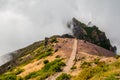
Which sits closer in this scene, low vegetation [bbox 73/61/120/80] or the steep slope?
low vegetation [bbox 73/61/120/80]

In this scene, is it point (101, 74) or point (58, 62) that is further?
point (58, 62)

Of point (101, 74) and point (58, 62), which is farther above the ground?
point (58, 62)

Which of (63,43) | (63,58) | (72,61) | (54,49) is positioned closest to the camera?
(72,61)

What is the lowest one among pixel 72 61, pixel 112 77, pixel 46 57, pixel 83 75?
pixel 112 77

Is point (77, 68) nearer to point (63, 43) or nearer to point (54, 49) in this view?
point (54, 49)

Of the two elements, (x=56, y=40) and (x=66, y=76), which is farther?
(x=56, y=40)

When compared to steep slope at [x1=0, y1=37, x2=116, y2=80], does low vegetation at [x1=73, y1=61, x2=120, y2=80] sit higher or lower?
lower

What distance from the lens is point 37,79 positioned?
8169 centimetres

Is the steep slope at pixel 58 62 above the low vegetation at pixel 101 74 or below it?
above

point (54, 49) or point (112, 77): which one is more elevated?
point (54, 49)

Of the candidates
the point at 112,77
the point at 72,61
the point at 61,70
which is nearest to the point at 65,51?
the point at 72,61

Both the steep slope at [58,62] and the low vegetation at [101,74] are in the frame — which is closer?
the low vegetation at [101,74]

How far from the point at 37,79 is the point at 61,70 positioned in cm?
673

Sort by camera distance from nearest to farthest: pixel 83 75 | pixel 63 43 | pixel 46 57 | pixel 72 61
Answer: pixel 83 75 < pixel 72 61 < pixel 46 57 < pixel 63 43
